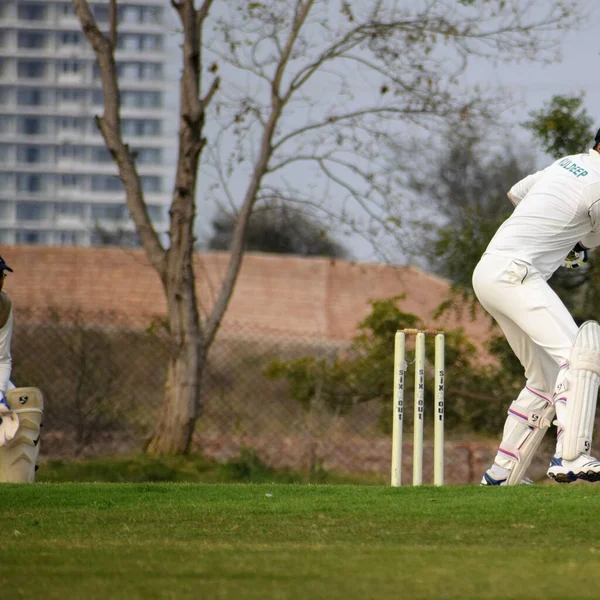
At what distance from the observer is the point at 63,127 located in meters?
47.8

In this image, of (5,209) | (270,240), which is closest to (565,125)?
(270,240)

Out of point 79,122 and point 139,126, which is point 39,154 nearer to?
point 79,122

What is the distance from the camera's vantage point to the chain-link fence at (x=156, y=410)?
Answer: 1364 cm

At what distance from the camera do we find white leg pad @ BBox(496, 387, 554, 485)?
775cm

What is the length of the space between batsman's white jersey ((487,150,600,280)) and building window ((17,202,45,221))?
37.7 meters

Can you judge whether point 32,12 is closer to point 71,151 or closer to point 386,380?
point 71,151

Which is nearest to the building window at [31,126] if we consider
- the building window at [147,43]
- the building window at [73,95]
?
the building window at [73,95]

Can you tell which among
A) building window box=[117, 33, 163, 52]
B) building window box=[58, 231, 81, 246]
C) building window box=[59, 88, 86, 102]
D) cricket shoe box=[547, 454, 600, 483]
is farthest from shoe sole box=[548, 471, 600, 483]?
building window box=[59, 88, 86, 102]

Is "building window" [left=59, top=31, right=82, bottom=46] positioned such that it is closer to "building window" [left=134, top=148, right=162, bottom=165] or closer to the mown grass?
"building window" [left=134, top=148, right=162, bottom=165]

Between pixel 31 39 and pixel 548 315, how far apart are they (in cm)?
3729

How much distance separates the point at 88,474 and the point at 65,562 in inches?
283

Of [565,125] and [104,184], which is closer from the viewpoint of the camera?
[565,125]

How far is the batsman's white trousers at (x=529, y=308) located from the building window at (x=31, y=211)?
37.7 metres

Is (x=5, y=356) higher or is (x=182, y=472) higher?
(x=5, y=356)
